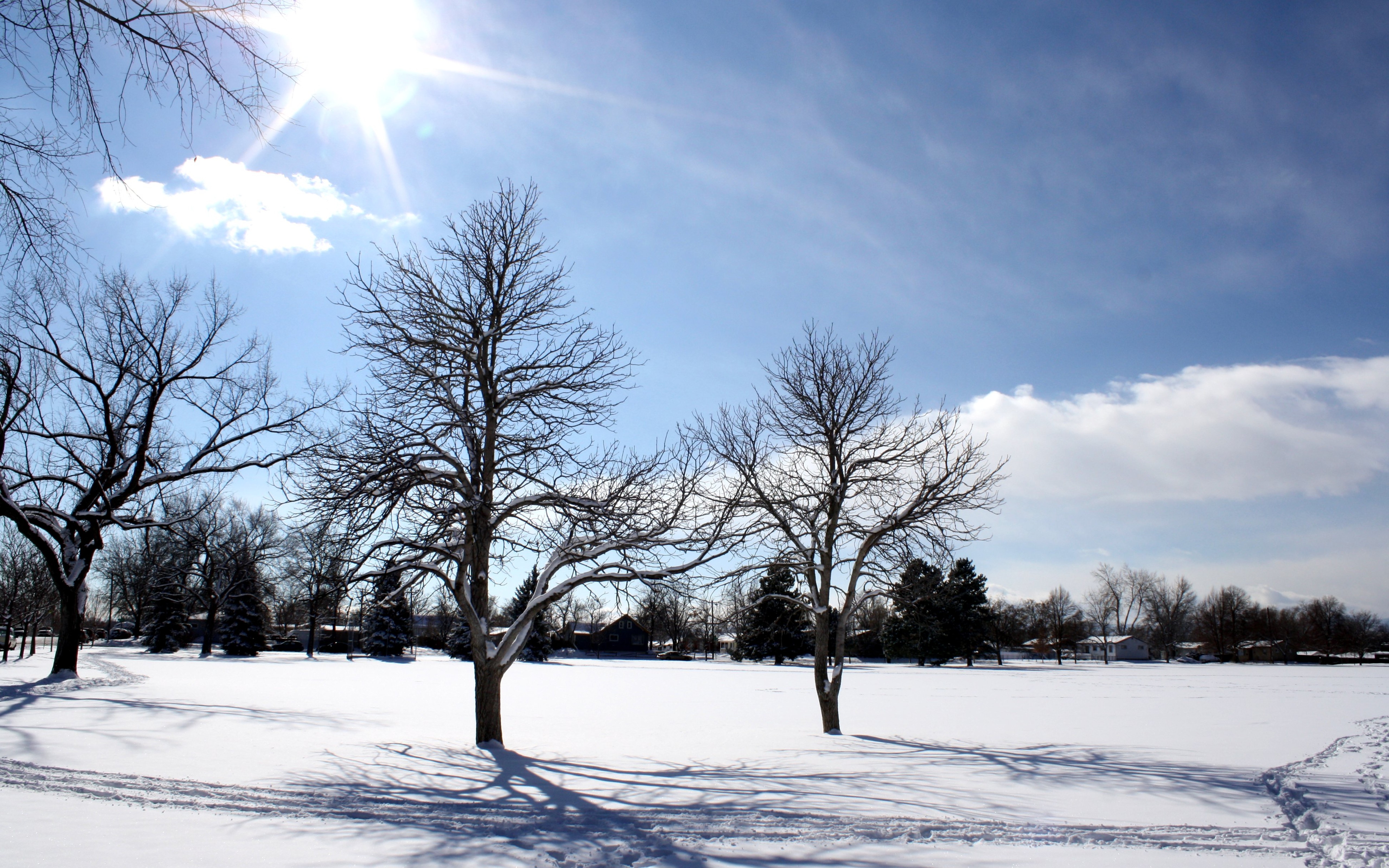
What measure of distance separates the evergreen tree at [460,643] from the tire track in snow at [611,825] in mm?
49323

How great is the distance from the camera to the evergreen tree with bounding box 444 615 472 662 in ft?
183

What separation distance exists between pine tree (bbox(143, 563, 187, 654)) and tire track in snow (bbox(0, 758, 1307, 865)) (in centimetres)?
4696

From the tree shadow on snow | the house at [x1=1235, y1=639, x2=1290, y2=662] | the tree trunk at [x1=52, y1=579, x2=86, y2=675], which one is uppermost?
the tree trunk at [x1=52, y1=579, x2=86, y2=675]

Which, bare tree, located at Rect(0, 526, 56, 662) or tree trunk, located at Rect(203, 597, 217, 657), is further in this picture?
tree trunk, located at Rect(203, 597, 217, 657)

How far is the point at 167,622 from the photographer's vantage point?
2111 inches

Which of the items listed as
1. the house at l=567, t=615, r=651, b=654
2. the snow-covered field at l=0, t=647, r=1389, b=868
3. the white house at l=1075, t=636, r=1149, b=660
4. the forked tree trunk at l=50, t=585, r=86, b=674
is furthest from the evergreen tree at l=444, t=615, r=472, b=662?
the white house at l=1075, t=636, r=1149, b=660

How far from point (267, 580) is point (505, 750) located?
3948 cm

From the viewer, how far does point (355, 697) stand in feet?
65.6

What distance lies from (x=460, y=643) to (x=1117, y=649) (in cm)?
8218

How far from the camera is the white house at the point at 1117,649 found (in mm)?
91688

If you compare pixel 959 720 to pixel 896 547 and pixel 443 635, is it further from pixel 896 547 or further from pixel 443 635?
pixel 443 635

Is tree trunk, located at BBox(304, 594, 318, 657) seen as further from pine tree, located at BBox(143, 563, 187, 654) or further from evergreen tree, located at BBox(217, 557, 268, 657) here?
pine tree, located at BBox(143, 563, 187, 654)

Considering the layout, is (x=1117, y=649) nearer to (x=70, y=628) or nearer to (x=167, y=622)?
(x=167, y=622)

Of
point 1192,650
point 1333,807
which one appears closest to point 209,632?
point 1333,807
